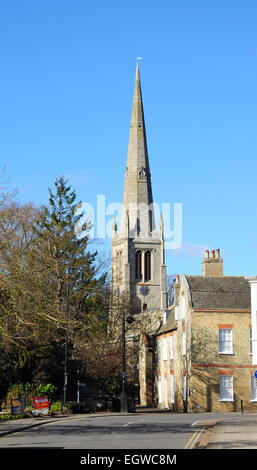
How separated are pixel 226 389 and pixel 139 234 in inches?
2713

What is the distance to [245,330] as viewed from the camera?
45000 millimetres

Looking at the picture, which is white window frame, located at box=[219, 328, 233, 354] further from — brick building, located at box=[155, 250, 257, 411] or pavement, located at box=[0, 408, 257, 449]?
pavement, located at box=[0, 408, 257, 449]

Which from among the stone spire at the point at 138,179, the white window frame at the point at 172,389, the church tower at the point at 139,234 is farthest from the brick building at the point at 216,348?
the stone spire at the point at 138,179

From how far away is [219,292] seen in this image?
46656 mm

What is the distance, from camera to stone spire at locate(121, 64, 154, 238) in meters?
113

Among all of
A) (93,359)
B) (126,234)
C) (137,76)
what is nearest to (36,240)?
(93,359)

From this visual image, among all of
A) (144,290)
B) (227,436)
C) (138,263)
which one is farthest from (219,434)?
(138,263)

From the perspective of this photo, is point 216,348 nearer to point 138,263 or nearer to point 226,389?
point 226,389

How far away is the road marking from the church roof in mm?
22289

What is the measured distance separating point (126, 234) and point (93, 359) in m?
63.0

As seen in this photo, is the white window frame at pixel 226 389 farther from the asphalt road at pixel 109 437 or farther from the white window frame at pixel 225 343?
the asphalt road at pixel 109 437

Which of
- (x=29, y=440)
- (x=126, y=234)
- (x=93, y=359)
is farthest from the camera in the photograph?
(x=126, y=234)

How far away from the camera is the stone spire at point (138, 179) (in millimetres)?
113188
